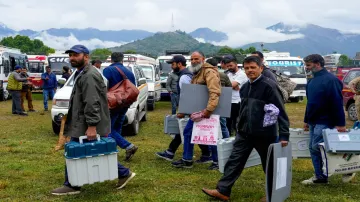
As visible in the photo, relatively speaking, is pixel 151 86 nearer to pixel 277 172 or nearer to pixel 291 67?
pixel 291 67

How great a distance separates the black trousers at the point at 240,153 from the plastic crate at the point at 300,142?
1519 mm

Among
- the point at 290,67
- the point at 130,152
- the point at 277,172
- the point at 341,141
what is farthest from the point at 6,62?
the point at 277,172

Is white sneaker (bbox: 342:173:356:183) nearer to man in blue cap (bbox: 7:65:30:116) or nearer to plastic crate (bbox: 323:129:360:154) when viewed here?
plastic crate (bbox: 323:129:360:154)

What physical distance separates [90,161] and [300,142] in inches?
123

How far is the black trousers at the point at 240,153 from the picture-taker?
16.9ft

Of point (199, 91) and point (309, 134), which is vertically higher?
point (199, 91)

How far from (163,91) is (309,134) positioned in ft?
46.9

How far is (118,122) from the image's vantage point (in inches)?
279

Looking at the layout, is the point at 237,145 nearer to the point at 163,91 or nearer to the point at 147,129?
the point at 147,129

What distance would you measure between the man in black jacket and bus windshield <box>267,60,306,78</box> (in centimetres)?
1722

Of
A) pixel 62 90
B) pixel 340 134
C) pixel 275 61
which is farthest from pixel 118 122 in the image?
pixel 275 61

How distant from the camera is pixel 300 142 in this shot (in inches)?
263

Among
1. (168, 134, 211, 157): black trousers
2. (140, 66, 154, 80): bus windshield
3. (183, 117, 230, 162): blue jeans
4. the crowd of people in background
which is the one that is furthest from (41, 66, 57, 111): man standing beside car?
(183, 117, 230, 162): blue jeans

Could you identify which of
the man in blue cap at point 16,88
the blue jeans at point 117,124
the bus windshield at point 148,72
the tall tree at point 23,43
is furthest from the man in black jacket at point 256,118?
the tall tree at point 23,43
